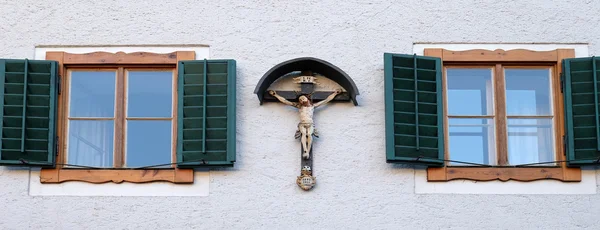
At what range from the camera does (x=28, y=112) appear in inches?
477

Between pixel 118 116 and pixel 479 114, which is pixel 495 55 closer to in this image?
pixel 479 114

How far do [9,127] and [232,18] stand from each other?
238 centimetres

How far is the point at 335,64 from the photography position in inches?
486

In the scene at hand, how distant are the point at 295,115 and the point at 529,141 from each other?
2280 mm

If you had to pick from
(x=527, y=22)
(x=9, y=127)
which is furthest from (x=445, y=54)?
(x=9, y=127)

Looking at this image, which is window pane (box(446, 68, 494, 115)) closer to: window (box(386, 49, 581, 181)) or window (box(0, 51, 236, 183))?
window (box(386, 49, 581, 181))

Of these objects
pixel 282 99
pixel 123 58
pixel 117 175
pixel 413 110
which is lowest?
pixel 117 175

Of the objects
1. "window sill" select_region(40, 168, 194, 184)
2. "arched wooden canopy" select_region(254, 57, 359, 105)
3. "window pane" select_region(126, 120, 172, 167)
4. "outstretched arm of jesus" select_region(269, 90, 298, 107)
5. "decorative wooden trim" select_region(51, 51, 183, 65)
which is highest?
"decorative wooden trim" select_region(51, 51, 183, 65)

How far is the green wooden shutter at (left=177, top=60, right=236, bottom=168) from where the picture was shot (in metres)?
12.0

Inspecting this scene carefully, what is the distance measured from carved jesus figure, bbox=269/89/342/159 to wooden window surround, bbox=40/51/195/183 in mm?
1073

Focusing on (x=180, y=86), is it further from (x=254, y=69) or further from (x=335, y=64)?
(x=335, y=64)

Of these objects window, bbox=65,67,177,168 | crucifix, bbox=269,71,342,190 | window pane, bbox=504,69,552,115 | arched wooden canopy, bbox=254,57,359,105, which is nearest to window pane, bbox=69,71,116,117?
window, bbox=65,67,177,168

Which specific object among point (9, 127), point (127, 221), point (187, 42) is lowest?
point (127, 221)

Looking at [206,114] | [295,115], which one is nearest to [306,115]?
[295,115]
